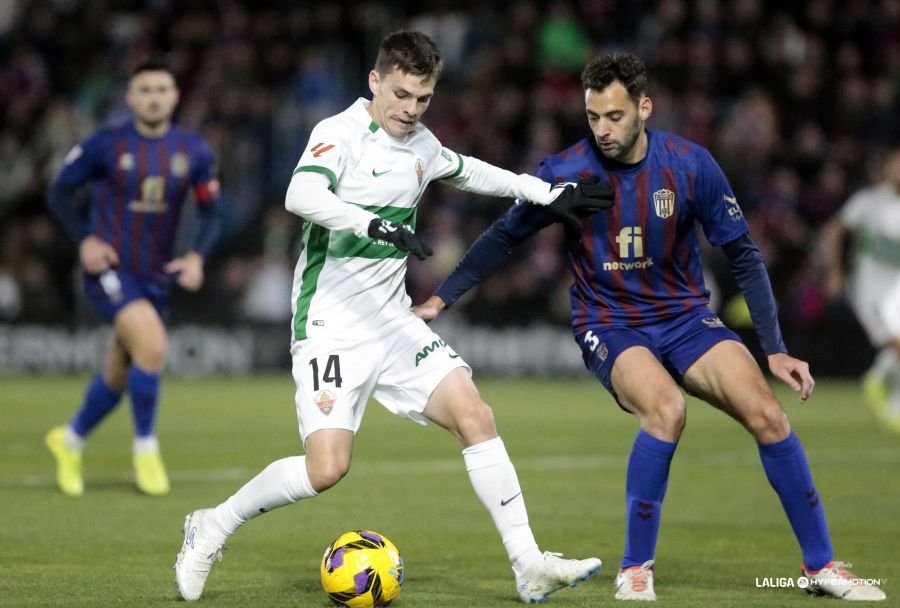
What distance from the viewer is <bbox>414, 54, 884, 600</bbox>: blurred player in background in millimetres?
6262

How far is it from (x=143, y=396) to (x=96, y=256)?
964mm

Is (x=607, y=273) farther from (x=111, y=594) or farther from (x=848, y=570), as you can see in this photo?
(x=111, y=594)

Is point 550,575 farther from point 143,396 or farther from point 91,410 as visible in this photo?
point 91,410

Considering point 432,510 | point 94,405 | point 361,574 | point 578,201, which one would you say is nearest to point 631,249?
point 578,201

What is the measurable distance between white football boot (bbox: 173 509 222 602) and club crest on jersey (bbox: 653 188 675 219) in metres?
2.37

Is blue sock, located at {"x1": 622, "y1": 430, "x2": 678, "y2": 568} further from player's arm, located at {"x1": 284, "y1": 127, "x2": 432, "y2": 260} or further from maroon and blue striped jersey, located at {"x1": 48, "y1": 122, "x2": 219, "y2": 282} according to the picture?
maroon and blue striped jersey, located at {"x1": 48, "y1": 122, "x2": 219, "y2": 282}

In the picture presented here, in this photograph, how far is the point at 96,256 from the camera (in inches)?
375

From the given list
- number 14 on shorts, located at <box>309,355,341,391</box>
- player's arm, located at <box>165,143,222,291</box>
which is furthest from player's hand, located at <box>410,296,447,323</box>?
player's arm, located at <box>165,143,222,291</box>

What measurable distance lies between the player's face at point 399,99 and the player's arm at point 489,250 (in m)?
0.74

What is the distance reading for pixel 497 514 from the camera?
617 cm

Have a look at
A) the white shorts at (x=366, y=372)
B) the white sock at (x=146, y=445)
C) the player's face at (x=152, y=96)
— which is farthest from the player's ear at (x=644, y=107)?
the white sock at (x=146, y=445)

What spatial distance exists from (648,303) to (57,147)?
1557cm

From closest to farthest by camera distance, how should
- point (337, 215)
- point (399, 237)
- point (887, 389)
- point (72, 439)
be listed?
1. point (399, 237)
2. point (337, 215)
3. point (72, 439)
4. point (887, 389)

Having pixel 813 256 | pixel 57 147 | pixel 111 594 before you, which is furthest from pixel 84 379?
pixel 111 594
